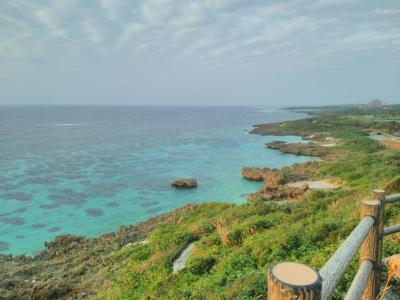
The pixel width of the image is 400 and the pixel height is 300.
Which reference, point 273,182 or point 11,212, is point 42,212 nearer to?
point 11,212

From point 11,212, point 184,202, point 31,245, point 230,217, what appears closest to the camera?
point 230,217

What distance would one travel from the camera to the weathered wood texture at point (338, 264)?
1704mm

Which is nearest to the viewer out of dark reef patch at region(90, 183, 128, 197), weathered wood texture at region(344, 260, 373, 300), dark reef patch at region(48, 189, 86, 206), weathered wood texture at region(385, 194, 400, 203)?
weathered wood texture at region(344, 260, 373, 300)

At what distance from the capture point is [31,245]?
1900cm

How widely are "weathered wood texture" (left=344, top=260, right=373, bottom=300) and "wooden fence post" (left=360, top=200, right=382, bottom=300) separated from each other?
10cm

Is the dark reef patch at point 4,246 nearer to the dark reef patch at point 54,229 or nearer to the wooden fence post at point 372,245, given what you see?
the dark reef patch at point 54,229

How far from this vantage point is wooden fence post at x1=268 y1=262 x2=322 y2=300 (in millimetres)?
1327

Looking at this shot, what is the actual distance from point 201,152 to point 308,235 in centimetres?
4073

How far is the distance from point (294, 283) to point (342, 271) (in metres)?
0.81

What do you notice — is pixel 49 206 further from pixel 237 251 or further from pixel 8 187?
pixel 237 251

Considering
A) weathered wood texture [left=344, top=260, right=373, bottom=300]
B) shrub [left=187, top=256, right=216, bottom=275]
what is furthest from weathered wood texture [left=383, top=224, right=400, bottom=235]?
shrub [left=187, top=256, right=216, bottom=275]

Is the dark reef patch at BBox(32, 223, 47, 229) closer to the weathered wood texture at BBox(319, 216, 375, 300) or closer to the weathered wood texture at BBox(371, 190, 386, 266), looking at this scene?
the weathered wood texture at BBox(371, 190, 386, 266)

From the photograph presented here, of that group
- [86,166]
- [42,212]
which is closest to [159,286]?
[42,212]

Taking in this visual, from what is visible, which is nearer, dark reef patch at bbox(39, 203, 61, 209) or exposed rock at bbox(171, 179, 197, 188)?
dark reef patch at bbox(39, 203, 61, 209)
